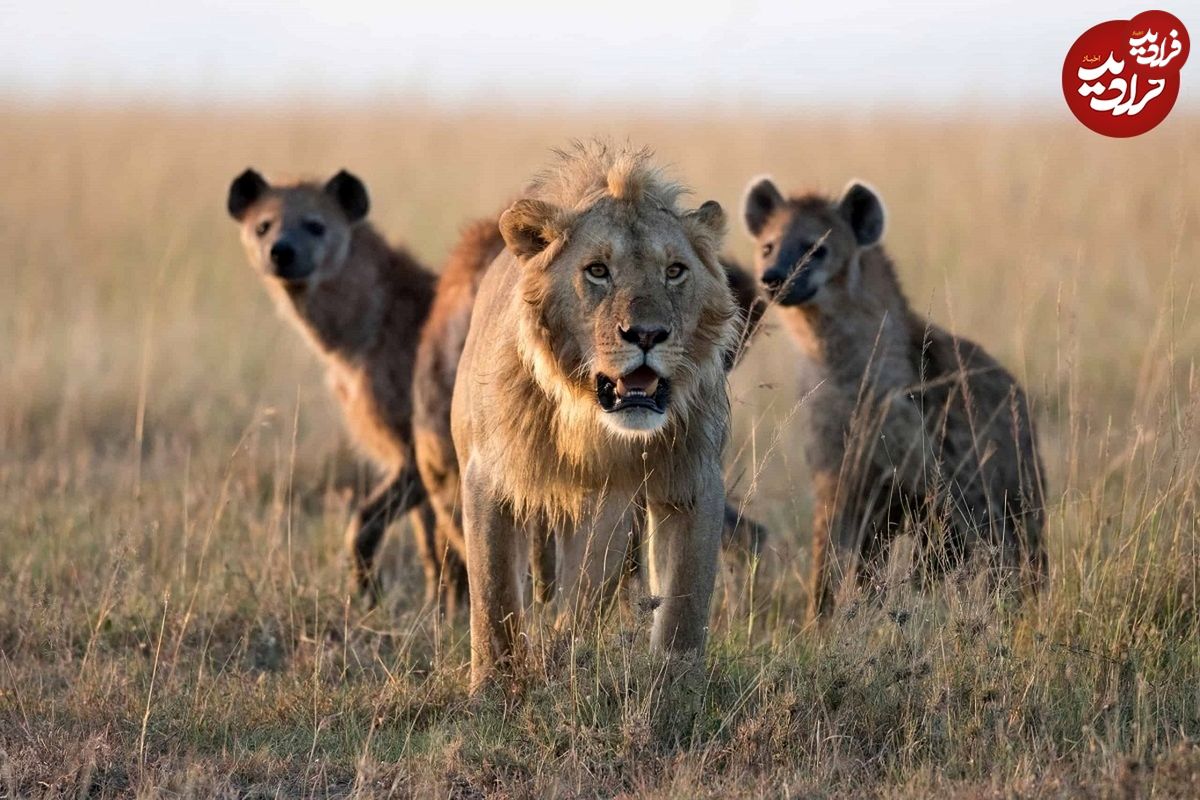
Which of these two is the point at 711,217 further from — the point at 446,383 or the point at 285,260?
the point at 285,260

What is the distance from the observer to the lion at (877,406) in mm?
7148

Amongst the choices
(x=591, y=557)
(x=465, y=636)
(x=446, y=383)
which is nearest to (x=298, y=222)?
(x=446, y=383)

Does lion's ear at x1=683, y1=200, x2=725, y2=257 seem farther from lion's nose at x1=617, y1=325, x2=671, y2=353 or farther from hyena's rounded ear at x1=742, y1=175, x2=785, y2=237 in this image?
hyena's rounded ear at x1=742, y1=175, x2=785, y2=237

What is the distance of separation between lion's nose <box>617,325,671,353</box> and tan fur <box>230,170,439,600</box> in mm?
4058

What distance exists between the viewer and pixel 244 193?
9.64m

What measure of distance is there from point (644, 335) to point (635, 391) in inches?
6.8

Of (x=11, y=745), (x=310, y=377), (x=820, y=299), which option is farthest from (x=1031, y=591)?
(x=310, y=377)

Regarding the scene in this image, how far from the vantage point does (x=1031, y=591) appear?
20.7 feet

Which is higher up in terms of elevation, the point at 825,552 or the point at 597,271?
the point at 597,271

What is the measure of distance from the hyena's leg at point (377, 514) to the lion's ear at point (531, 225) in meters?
3.15

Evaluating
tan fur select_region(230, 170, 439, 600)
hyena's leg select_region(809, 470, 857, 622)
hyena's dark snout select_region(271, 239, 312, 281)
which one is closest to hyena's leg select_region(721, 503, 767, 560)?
hyena's leg select_region(809, 470, 857, 622)

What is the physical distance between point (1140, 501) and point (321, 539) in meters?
4.03

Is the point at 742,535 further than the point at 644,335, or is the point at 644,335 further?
the point at 742,535

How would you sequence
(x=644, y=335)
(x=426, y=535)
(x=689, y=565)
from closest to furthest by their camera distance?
(x=644, y=335)
(x=689, y=565)
(x=426, y=535)
